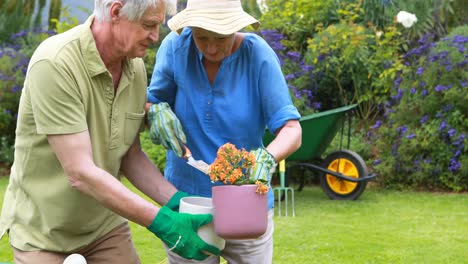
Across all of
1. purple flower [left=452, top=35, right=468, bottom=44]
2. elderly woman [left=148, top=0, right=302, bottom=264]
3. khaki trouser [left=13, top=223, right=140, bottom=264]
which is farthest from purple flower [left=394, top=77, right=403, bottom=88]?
khaki trouser [left=13, top=223, right=140, bottom=264]

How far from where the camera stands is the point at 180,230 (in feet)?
8.69

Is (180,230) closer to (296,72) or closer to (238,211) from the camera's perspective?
(238,211)

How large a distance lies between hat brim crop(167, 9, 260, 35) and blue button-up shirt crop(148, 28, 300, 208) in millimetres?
118

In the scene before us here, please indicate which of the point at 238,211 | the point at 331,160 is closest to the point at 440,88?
the point at 331,160

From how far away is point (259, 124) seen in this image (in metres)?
3.07

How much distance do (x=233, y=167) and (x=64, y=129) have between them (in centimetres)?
54

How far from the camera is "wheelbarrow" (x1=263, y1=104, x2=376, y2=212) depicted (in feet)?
24.7

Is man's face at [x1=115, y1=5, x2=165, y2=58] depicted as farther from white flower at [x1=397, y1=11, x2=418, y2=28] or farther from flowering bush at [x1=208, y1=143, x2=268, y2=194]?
white flower at [x1=397, y1=11, x2=418, y2=28]

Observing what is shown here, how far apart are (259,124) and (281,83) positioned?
0.60 ft

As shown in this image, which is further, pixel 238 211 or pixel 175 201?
pixel 175 201

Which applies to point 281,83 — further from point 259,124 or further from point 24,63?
point 24,63

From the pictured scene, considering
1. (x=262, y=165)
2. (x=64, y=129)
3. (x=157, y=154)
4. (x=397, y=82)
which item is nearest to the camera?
(x=64, y=129)

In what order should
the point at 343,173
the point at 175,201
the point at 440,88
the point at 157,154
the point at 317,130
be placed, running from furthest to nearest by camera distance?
the point at 157,154 → the point at 440,88 → the point at 343,173 → the point at 317,130 → the point at 175,201

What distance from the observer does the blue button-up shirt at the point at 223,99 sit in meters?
2.98
